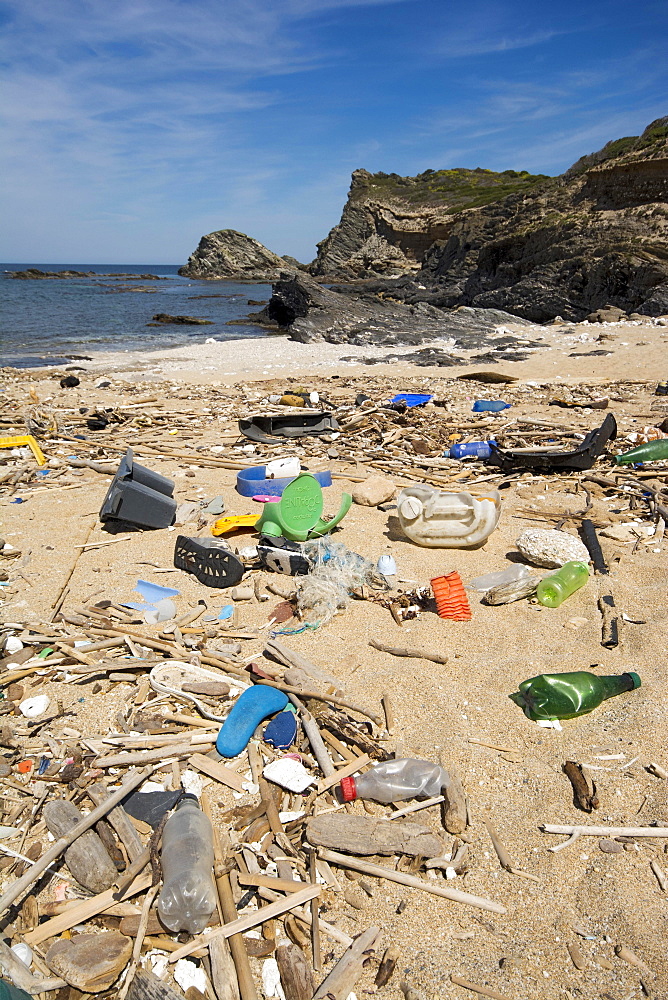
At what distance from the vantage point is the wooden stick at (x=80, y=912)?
203 centimetres

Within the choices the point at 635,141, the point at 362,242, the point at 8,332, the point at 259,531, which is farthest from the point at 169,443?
the point at 362,242

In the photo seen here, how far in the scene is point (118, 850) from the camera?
235cm

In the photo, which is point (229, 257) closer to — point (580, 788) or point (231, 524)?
point (231, 524)

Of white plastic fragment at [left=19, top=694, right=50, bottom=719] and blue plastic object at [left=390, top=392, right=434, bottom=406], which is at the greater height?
blue plastic object at [left=390, top=392, right=434, bottom=406]

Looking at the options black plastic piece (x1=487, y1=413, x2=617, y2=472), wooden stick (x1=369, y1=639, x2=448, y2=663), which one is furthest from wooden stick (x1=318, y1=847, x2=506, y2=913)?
black plastic piece (x1=487, y1=413, x2=617, y2=472)

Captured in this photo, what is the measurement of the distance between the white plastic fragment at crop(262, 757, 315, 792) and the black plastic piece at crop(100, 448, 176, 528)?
3161mm

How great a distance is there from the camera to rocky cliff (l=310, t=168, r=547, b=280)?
222 ft

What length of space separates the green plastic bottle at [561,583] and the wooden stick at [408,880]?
2.21 m

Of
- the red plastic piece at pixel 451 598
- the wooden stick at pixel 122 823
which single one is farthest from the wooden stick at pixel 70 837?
the red plastic piece at pixel 451 598

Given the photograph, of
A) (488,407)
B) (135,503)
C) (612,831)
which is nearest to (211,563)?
(135,503)

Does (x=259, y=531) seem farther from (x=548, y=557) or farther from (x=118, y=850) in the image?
(x=118, y=850)

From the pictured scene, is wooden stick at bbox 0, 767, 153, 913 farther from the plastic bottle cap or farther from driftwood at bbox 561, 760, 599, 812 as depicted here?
driftwood at bbox 561, 760, 599, 812

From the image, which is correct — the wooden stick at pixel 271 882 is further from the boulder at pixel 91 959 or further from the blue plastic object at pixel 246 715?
the blue plastic object at pixel 246 715

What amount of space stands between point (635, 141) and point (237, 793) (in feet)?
123
